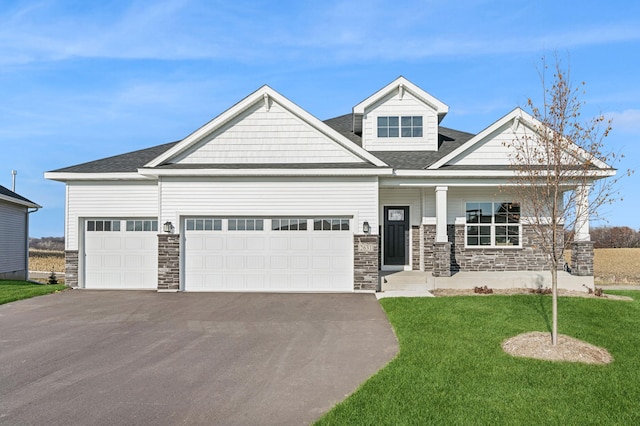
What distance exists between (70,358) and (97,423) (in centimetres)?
304

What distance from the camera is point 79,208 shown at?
15.3 m

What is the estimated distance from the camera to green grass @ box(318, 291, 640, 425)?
16.1ft

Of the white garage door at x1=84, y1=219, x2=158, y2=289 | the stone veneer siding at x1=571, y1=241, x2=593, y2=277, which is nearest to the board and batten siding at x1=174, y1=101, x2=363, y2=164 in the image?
the white garage door at x1=84, y1=219, x2=158, y2=289

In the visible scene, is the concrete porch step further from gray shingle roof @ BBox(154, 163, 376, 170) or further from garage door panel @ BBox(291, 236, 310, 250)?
gray shingle roof @ BBox(154, 163, 376, 170)

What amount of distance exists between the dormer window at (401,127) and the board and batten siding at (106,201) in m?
8.56

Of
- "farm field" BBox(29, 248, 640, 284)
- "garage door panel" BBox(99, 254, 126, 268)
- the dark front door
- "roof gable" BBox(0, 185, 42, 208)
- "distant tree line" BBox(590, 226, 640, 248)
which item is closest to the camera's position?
"garage door panel" BBox(99, 254, 126, 268)

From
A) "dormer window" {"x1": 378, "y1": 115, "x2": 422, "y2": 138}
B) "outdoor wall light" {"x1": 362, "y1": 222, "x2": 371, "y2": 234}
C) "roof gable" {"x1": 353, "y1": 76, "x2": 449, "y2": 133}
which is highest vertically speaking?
"roof gable" {"x1": 353, "y1": 76, "x2": 449, "y2": 133}

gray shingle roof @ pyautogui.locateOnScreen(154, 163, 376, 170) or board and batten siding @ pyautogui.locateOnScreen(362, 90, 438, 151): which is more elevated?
board and batten siding @ pyautogui.locateOnScreen(362, 90, 438, 151)

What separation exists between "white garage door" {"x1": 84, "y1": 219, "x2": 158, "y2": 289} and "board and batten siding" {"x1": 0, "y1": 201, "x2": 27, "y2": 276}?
984 cm

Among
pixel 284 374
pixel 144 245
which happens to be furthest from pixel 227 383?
pixel 144 245

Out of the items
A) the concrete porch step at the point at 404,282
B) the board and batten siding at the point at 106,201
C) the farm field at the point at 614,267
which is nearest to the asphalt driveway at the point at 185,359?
the concrete porch step at the point at 404,282

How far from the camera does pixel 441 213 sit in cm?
1482

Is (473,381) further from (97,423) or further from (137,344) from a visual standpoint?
(137,344)

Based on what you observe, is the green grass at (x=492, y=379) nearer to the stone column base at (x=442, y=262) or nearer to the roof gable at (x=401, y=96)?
the stone column base at (x=442, y=262)
